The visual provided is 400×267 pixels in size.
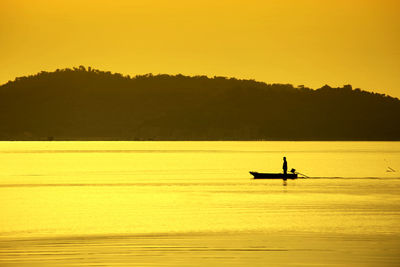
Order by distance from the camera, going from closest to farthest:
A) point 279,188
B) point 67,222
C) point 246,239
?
point 246,239, point 67,222, point 279,188

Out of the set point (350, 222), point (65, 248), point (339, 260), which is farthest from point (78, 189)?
point (339, 260)

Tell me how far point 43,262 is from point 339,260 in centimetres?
1163

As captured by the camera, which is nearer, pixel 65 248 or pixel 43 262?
pixel 43 262

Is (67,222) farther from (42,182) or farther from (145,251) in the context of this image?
(42,182)

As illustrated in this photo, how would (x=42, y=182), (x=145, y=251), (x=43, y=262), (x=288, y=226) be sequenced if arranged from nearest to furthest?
1. (x=43, y=262)
2. (x=145, y=251)
3. (x=288, y=226)
4. (x=42, y=182)

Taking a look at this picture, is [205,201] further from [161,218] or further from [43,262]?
[43,262]

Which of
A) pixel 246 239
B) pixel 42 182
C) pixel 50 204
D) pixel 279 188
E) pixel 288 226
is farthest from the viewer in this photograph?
pixel 42 182

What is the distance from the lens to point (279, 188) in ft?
268

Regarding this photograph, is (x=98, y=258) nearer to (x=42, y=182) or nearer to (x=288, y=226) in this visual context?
(x=288, y=226)

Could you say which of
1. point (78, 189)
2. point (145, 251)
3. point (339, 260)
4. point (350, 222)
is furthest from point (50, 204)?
point (339, 260)

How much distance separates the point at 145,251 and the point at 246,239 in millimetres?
6411

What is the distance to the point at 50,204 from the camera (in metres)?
62.7

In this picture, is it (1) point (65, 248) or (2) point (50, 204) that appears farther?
(2) point (50, 204)

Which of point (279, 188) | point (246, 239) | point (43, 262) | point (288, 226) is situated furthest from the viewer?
point (279, 188)
